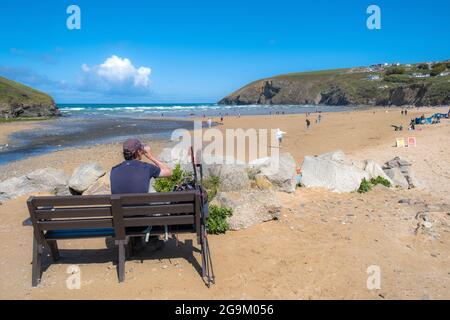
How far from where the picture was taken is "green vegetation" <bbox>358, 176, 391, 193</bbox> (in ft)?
31.4

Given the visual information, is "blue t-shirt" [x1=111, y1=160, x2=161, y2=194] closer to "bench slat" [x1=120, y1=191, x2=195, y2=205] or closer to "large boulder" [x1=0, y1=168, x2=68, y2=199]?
"bench slat" [x1=120, y1=191, x2=195, y2=205]

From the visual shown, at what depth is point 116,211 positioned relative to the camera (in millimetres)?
4824

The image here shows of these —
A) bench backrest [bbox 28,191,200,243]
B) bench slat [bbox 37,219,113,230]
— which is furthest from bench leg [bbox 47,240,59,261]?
bench slat [bbox 37,219,113,230]

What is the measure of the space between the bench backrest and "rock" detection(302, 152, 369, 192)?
554cm

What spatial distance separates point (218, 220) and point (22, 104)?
238ft

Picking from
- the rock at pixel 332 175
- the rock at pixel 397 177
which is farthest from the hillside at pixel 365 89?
the rock at pixel 332 175

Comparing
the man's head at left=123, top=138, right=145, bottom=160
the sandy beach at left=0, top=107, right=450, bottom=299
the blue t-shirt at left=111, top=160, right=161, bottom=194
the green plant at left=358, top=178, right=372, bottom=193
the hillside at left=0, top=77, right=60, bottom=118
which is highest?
the hillside at left=0, top=77, right=60, bottom=118

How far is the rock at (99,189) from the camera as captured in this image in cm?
871

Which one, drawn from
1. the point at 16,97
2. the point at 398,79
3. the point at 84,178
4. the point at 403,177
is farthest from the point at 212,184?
the point at 398,79

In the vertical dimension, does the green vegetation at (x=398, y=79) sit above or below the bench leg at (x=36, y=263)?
above

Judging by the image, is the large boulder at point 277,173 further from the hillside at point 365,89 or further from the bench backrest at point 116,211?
the hillside at point 365,89

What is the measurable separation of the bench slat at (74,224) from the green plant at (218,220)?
2.28 metres

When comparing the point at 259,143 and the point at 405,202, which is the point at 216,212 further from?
the point at 259,143
